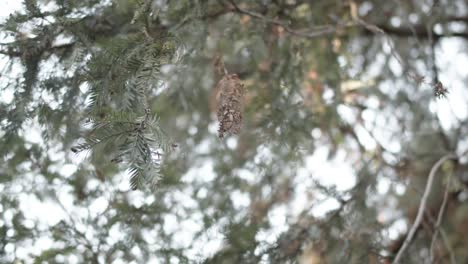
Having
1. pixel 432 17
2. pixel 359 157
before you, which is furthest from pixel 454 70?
pixel 359 157

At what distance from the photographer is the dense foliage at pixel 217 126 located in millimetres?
921

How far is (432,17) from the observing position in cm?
191

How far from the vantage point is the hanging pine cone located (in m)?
0.92

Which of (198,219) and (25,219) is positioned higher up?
(25,219)

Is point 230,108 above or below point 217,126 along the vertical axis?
above

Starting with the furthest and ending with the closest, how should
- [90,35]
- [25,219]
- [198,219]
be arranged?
[198,219]
[25,219]
[90,35]

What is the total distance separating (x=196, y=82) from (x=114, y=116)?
42.3 inches

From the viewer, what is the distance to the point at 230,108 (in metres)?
0.95

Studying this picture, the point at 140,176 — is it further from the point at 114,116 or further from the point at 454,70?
the point at 454,70

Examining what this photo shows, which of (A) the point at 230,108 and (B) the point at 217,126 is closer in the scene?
(A) the point at 230,108

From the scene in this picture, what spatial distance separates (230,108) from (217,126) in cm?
66

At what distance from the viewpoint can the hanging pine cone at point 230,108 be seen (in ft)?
3.00

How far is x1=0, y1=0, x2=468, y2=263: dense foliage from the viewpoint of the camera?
921 millimetres

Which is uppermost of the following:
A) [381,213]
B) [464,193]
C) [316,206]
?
[316,206]
